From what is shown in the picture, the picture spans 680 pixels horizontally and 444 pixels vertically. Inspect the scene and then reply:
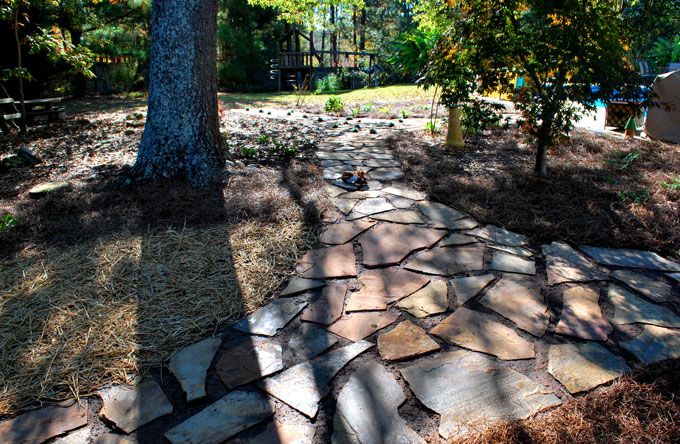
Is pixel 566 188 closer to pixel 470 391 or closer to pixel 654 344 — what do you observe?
pixel 654 344

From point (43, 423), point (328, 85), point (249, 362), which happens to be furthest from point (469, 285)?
point (328, 85)

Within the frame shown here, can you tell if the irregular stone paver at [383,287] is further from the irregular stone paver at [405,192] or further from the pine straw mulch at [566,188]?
the irregular stone paver at [405,192]

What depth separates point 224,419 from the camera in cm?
167

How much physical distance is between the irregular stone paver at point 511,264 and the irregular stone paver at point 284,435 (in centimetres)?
161

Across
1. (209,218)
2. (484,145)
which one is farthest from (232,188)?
(484,145)

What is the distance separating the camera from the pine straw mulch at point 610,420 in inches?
59.5

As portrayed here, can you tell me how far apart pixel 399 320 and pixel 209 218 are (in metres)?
1.76

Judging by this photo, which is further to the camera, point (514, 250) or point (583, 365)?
point (514, 250)

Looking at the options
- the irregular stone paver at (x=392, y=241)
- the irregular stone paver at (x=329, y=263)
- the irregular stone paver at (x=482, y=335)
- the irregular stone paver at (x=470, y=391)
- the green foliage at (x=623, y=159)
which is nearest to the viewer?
the irregular stone paver at (x=470, y=391)

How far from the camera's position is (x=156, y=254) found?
2.82 m

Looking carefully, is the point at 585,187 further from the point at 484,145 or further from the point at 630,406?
the point at 630,406

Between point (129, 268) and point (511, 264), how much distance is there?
236 centimetres

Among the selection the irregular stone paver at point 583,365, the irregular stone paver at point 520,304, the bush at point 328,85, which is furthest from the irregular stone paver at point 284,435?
the bush at point 328,85

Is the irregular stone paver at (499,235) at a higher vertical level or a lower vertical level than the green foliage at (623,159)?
lower
